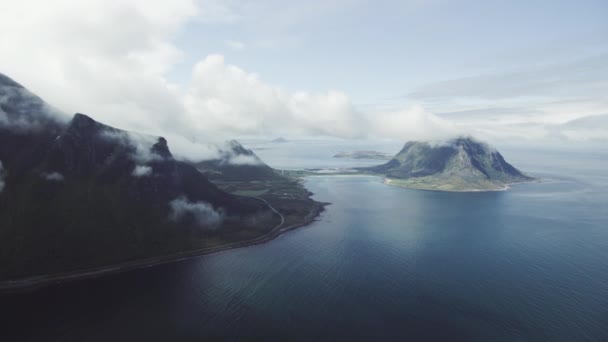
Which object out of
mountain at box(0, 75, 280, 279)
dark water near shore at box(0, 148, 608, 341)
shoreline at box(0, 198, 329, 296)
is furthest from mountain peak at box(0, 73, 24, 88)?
dark water near shore at box(0, 148, 608, 341)

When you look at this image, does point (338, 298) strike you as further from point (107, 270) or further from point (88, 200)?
point (88, 200)

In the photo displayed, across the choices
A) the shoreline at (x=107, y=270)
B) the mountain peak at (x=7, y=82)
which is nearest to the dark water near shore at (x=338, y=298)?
the shoreline at (x=107, y=270)

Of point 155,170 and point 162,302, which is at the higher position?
point 155,170

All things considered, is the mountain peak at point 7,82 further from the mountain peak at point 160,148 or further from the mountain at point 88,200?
the mountain peak at point 160,148

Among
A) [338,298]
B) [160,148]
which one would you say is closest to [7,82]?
[160,148]

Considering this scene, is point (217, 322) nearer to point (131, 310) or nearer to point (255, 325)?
point (255, 325)

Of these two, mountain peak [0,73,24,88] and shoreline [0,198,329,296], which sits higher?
mountain peak [0,73,24,88]

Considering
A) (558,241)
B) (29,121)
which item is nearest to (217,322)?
(29,121)

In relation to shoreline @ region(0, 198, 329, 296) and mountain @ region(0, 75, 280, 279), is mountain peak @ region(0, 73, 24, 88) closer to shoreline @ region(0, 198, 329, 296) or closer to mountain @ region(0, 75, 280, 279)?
mountain @ region(0, 75, 280, 279)
